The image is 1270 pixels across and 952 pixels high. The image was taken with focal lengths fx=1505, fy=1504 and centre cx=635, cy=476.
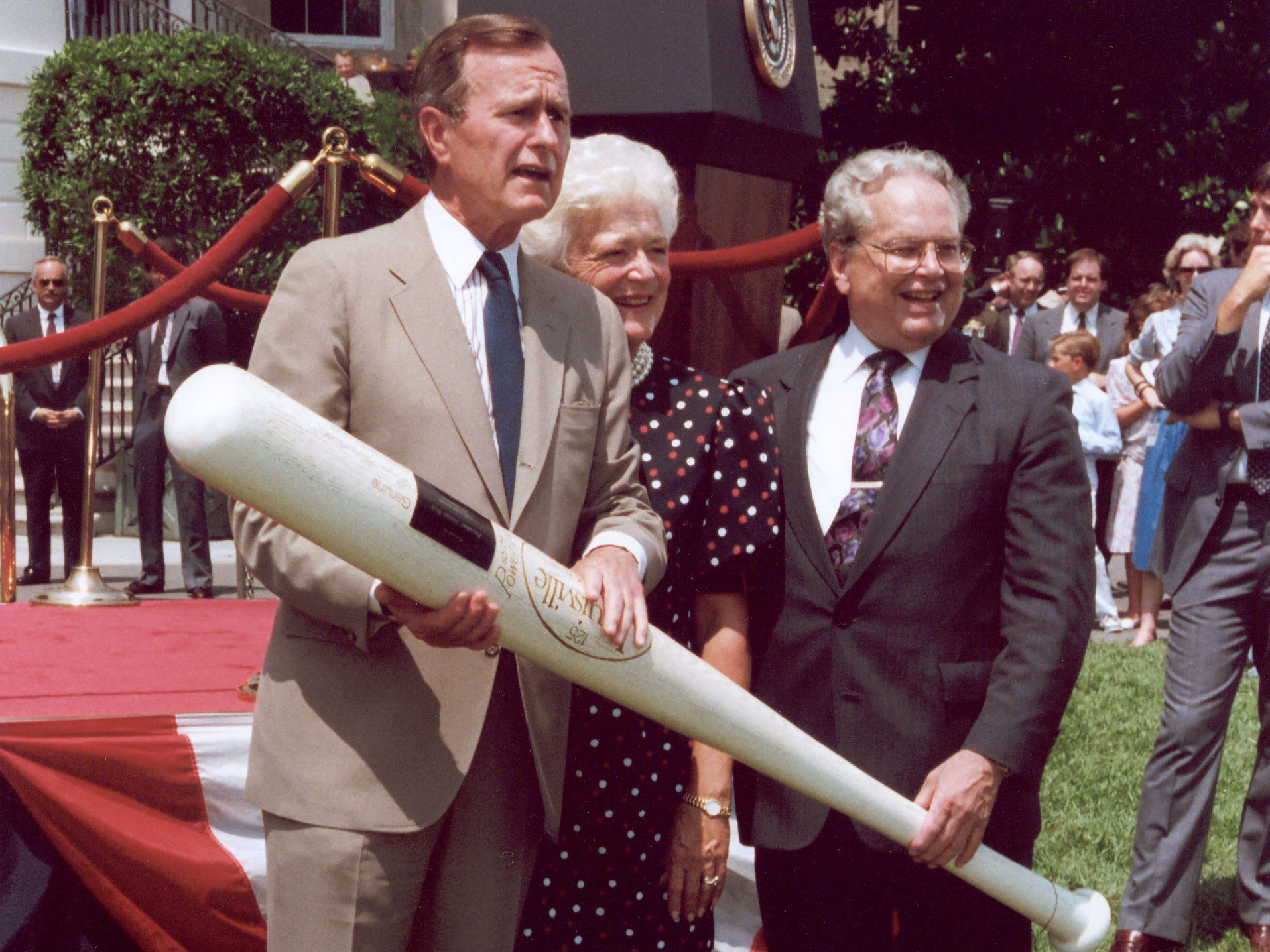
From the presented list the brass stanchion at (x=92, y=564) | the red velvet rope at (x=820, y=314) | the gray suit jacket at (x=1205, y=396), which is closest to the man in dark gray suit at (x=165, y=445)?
the brass stanchion at (x=92, y=564)

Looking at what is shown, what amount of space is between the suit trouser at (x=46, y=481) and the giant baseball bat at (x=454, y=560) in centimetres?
821

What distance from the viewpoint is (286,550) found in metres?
2.01

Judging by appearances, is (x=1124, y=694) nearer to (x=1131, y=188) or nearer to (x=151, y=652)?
(x=151, y=652)

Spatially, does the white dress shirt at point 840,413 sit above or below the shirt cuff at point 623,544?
above

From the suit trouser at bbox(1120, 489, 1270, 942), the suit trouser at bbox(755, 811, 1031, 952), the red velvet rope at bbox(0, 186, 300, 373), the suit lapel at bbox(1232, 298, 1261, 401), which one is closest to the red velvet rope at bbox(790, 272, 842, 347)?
the suit lapel at bbox(1232, 298, 1261, 401)

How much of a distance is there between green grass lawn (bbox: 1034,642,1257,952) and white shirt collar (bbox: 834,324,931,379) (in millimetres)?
2235

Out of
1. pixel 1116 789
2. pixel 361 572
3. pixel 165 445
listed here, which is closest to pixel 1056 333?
pixel 1116 789

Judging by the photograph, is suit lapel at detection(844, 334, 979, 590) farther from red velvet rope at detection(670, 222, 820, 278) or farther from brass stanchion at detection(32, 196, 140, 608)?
brass stanchion at detection(32, 196, 140, 608)

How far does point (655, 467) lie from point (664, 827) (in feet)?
2.02

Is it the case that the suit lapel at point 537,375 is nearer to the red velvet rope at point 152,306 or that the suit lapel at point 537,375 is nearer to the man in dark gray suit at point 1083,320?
the red velvet rope at point 152,306

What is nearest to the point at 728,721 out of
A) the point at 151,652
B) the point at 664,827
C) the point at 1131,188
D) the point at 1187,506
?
the point at 664,827

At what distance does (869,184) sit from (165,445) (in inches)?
286

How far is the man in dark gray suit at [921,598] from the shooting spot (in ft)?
8.23

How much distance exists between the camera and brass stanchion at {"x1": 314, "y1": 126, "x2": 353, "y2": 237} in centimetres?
406
